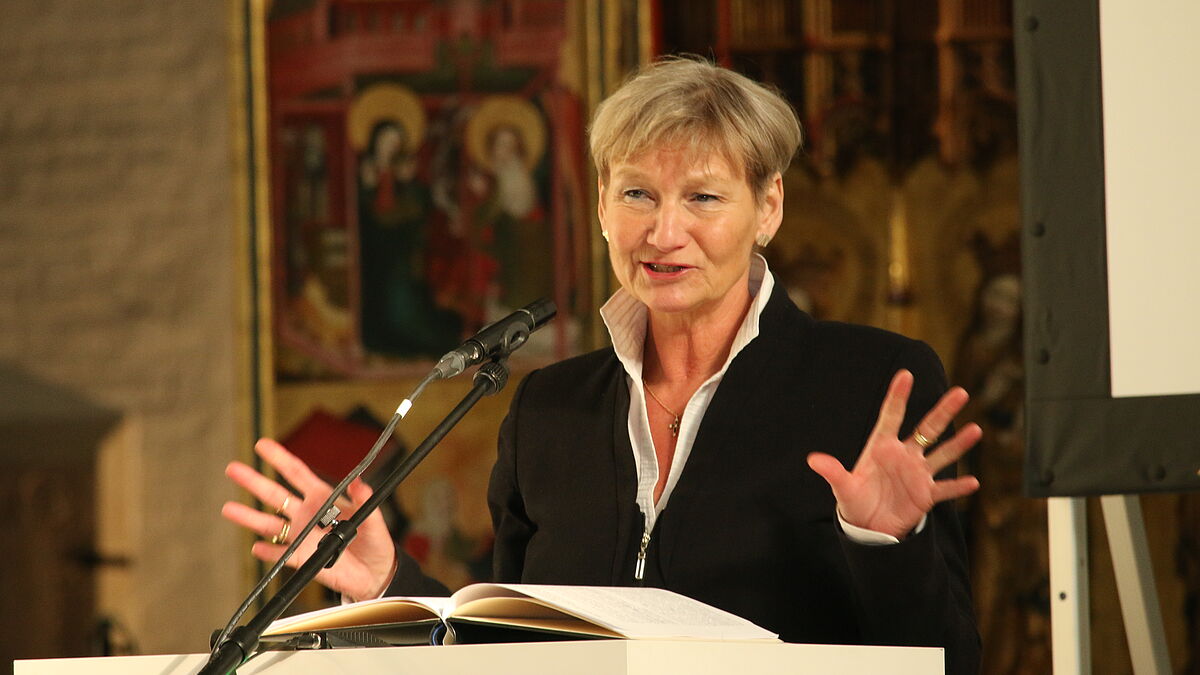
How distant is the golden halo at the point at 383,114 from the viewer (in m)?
5.80

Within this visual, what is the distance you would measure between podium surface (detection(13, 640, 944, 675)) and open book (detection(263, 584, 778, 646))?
0.16ft

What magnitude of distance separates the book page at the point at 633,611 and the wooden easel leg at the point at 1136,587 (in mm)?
1377

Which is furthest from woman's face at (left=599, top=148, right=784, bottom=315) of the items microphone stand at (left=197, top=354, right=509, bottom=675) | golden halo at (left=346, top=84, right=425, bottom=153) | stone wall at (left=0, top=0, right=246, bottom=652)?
stone wall at (left=0, top=0, right=246, bottom=652)

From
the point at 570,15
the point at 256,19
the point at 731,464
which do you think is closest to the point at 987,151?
the point at 570,15

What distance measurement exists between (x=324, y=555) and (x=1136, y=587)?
5.64 feet

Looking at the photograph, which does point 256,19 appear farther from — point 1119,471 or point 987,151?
point 1119,471

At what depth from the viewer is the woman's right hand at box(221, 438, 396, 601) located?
2023mm

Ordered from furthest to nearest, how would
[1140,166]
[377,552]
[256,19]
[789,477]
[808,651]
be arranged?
[256,19], [1140,166], [789,477], [377,552], [808,651]

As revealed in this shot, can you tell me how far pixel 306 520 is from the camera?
203 cm

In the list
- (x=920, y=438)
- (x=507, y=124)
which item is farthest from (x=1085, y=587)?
(x=507, y=124)

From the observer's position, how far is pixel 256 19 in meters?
5.73

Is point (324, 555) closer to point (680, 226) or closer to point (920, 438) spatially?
point (920, 438)

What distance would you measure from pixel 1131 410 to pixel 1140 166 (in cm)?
45

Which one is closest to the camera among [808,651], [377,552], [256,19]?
[808,651]
